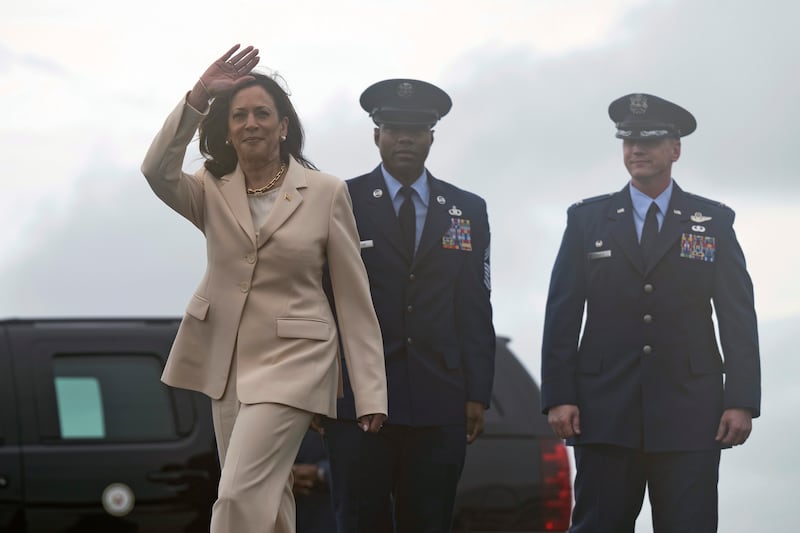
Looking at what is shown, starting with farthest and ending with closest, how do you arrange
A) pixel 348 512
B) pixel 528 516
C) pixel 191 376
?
1. pixel 528 516
2. pixel 348 512
3. pixel 191 376

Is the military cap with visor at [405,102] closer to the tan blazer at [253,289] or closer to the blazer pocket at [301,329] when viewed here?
the tan blazer at [253,289]

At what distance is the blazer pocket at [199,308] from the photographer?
570cm

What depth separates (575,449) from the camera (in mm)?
6914

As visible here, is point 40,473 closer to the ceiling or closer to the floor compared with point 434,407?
closer to the floor

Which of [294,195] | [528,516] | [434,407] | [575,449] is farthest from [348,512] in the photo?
[528,516]

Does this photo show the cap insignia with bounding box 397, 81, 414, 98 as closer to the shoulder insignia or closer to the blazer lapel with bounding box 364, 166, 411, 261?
the blazer lapel with bounding box 364, 166, 411, 261

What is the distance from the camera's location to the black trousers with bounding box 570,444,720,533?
6676 mm

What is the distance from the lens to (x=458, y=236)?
682 cm

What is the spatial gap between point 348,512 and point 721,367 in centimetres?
166

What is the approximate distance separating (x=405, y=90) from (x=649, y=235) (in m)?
1.21

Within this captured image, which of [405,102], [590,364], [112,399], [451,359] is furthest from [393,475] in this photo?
[112,399]

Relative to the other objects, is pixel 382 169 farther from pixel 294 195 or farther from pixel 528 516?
pixel 528 516

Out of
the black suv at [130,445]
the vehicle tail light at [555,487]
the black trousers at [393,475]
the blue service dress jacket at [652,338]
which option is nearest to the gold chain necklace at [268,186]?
the black trousers at [393,475]

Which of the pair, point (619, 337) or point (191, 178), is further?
point (619, 337)
